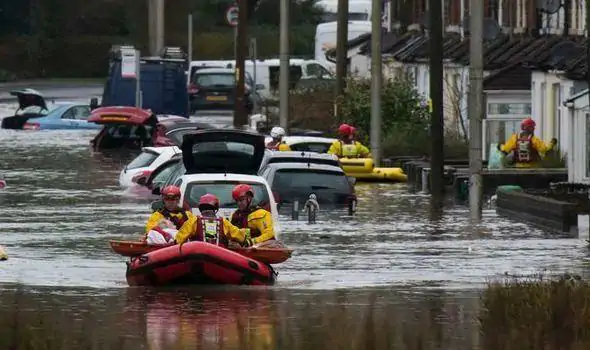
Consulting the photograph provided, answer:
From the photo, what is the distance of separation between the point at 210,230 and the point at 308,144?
19969 millimetres

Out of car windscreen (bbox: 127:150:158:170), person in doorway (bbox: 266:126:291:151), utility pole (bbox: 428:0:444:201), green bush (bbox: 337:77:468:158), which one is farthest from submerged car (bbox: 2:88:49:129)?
utility pole (bbox: 428:0:444:201)

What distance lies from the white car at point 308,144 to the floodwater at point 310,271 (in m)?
1.57

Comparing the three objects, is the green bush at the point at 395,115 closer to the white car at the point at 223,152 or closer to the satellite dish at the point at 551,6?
the satellite dish at the point at 551,6

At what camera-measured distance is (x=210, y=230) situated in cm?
2305

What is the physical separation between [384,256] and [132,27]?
7391 centimetres

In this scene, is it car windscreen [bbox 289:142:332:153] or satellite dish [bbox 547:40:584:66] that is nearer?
satellite dish [bbox 547:40:584:66]

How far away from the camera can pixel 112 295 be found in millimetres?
22469

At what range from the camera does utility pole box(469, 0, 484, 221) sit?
34625 mm

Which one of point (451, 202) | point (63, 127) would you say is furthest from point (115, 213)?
point (63, 127)

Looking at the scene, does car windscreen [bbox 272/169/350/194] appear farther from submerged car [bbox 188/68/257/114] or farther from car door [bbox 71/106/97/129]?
submerged car [bbox 188/68/257/114]

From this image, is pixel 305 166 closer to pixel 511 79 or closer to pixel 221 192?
pixel 221 192

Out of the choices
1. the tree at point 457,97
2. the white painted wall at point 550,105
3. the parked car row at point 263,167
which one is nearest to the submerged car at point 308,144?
the white painted wall at point 550,105

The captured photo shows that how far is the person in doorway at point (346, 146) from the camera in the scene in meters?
41.9

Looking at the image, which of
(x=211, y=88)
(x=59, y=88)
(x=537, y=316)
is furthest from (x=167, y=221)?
(x=59, y=88)
